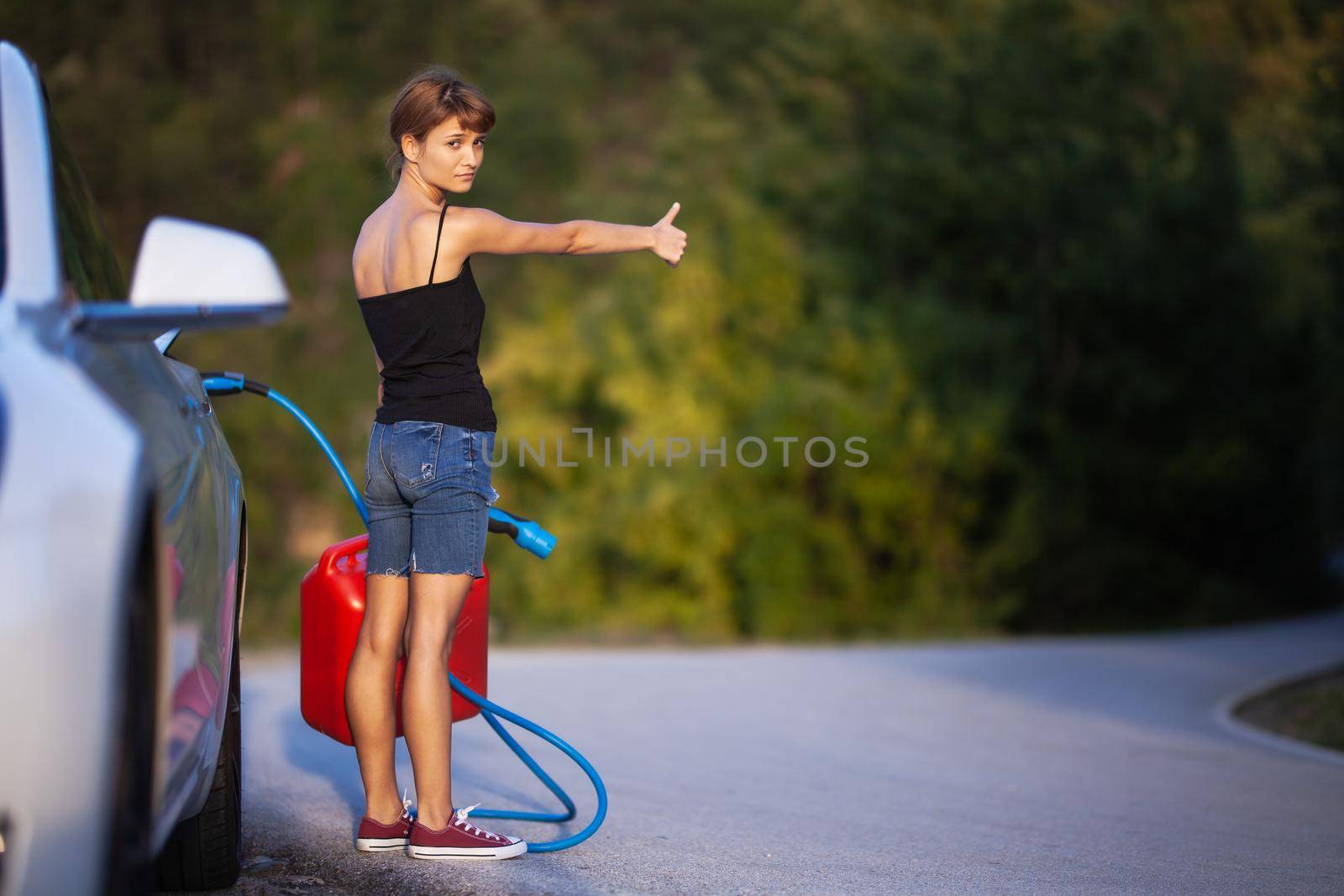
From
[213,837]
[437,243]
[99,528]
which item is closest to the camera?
[99,528]

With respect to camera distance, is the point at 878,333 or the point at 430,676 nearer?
the point at 430,676

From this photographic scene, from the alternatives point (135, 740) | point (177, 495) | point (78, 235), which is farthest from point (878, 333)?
point (135, 740)

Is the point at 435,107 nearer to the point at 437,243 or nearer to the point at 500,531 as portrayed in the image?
the point at 437,243

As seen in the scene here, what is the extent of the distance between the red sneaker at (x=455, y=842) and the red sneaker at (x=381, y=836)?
5.3 inches

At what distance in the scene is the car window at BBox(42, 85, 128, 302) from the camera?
280 cm

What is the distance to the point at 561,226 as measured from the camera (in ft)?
13.0

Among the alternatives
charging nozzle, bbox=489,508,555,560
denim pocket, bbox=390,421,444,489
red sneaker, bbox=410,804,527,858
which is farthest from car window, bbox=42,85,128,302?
red sneaker, bbox=410,804,527,858

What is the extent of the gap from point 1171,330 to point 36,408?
2451 cm

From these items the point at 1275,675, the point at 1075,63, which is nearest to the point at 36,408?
the point at 1275,675

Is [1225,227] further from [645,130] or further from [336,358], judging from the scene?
[336,358]

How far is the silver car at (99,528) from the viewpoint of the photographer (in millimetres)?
2072

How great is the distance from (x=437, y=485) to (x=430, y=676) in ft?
1.63

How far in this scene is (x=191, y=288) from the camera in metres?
2.66

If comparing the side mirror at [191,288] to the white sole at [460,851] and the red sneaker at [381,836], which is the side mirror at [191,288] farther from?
the red sneaker at [381,836]
